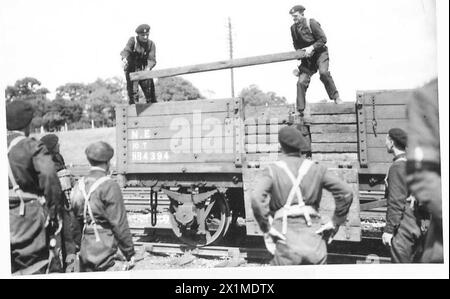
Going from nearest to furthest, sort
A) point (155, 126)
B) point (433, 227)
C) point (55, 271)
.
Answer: point (433, 227) → point (55, 271) → point (155, 126)

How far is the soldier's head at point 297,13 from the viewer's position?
467 cm

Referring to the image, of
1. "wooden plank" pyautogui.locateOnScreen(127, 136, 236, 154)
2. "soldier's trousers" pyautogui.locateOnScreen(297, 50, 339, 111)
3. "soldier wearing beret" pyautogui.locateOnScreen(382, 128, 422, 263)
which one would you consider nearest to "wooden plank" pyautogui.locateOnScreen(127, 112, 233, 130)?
"wooden plank" pyautogui.locateOnScreen(127, 136, 236, 154)

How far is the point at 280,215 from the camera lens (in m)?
3.13

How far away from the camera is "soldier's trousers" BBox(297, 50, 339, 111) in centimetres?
488

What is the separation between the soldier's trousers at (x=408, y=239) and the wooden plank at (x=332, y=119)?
141 cm

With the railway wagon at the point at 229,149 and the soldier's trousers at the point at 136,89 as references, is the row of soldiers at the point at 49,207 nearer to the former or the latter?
the railway wagon at the point at 229,149

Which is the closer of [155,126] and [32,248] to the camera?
[32,248]

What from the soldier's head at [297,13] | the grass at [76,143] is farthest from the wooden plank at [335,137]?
the grass at [76,143]

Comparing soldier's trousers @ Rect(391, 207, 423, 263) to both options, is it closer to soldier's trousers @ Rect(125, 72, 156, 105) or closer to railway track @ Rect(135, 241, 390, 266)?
railway track @ Rect(135, 241, 390, 266)

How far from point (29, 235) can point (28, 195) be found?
1.28ft

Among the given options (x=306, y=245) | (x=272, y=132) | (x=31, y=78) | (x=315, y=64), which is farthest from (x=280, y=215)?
(x=31, y=78)

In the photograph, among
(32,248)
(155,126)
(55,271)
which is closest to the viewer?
(32,248)

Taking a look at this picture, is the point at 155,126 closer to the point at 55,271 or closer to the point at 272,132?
the point at 272,132
